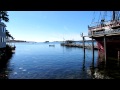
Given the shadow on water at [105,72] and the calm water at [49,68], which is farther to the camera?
the calm water at [49,68]

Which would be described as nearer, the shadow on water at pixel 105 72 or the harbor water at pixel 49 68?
the shadow on water at pixel 105 72

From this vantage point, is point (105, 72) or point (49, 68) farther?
point (49, 68)

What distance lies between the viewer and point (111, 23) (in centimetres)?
4966

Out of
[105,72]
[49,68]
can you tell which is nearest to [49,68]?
[49,68]

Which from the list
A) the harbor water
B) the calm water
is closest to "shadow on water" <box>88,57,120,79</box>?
the harbor water

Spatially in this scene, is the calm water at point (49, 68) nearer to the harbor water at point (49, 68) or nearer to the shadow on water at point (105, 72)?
the harbor water at point (49, 68)

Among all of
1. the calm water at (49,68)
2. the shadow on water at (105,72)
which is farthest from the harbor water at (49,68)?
the shadow on water at (105,72)

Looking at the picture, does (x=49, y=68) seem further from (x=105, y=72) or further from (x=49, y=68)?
(x=105, y=72)

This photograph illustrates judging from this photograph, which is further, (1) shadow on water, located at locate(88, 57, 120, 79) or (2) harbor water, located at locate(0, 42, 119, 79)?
(2) harbor water, located at locate(0, 42, 119, 79)

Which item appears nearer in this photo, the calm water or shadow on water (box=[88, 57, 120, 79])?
shadow on water (box=[88, 57, 120, 79])

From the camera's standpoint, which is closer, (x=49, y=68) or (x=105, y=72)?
(x=105, y=72)

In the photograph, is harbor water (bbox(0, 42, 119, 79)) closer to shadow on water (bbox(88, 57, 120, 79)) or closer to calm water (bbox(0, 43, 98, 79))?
calm water (bbox(0, 43, 98, 79))
